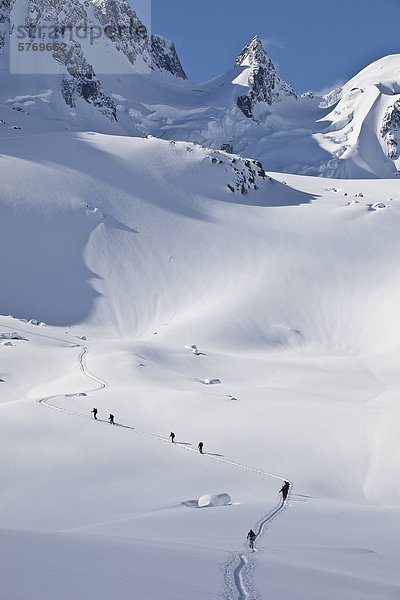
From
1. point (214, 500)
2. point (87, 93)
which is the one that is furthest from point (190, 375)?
point (87, 93)

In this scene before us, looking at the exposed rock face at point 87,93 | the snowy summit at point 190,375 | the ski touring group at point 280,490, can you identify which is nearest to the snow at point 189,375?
the snowy summit at point 190,375

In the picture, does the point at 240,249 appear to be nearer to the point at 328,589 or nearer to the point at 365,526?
the point at 365,526

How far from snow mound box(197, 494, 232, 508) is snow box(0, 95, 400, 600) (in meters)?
0.41

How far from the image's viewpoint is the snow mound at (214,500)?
26.5 meters

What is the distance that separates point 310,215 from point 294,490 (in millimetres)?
71617

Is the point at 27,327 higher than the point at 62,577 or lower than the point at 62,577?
higher

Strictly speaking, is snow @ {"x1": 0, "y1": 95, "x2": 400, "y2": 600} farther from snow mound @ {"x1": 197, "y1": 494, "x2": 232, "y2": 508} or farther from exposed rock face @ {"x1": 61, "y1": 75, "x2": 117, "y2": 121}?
exposed rock face @ {"x1": 61, "y1": 75, "x2": 117, "y2": 121}

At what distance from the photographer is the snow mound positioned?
26484 mm

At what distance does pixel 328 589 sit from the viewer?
13.7 m

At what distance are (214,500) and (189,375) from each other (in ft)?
88.0

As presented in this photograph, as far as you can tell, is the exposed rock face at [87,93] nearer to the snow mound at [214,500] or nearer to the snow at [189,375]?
the snow at [189,375]

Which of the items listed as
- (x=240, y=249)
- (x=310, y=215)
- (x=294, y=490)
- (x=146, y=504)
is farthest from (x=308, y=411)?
(x=310, y=215)

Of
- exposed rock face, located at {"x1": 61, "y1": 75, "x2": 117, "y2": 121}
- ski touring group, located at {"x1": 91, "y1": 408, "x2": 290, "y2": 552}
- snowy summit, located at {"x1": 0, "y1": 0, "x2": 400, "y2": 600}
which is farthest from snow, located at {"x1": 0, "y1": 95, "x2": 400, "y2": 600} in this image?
exposed rock face, located at {"x1": 61, "y1": 75, "x2": 117, "y2": 121}

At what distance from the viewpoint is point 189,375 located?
176 ft
